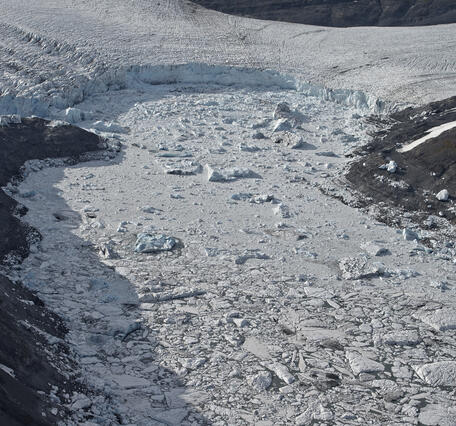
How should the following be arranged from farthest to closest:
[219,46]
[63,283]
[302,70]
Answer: [219,46] < [302,70] < [63,283]

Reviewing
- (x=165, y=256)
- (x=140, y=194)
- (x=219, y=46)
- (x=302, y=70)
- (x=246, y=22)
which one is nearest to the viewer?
(x=165, y=256)

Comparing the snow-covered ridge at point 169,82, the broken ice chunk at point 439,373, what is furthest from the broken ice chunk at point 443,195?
the snow-covered ridge at point 169,82

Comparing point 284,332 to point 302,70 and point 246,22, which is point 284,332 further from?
point 246,22

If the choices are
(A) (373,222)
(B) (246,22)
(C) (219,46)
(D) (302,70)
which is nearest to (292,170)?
(A) (373,222)

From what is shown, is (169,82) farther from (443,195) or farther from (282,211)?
(443,195)

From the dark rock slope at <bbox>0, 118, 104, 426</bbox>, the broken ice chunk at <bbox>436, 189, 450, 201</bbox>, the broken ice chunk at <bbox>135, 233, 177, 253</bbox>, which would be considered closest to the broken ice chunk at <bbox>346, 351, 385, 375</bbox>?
the dark rock slope at <bbox>0, 118, 104, 426</bbox>

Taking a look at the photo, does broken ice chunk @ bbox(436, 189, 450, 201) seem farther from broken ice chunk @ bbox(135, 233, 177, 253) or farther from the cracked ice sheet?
broken ice chunk @ bbox(135, 233, 177, 253)
